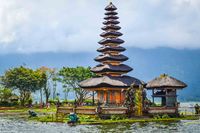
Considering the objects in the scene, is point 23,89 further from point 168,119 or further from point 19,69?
point 168,119

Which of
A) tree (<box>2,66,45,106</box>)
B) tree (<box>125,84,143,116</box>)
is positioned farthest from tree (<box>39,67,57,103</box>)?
tree (<box>125,84,143,116</box>)

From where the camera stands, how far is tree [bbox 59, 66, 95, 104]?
105 m

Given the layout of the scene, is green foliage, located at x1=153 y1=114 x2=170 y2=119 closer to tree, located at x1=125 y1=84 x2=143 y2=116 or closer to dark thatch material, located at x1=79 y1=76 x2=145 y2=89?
tree, located at x1=125 y1=84 x2=143 y2=116

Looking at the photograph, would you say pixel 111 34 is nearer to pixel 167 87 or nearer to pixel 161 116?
pixel 167 87

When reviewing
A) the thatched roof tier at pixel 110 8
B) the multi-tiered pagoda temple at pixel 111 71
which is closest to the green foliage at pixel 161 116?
the multi-tiered pagoda temple at pixel 111 71

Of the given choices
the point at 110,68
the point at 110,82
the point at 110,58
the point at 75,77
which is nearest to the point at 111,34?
the point at 110,58

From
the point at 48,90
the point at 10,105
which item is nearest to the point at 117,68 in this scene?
the point at 10,105

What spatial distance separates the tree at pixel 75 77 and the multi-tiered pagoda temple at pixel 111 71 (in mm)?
27225

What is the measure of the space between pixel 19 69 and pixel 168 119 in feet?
175

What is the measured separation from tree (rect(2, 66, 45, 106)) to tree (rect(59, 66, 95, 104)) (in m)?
6.37

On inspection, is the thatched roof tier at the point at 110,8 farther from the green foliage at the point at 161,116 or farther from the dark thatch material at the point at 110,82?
the green foliage at the point at 161,116

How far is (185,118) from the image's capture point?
5656cm

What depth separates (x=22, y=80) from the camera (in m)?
99.8

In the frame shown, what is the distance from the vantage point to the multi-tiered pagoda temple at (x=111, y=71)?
233ft
